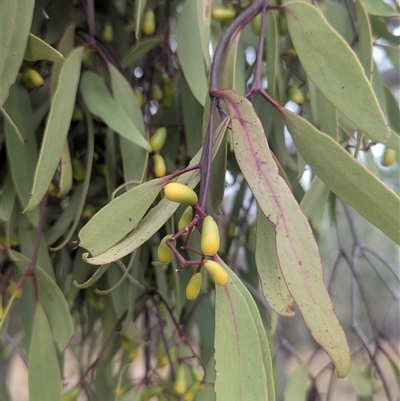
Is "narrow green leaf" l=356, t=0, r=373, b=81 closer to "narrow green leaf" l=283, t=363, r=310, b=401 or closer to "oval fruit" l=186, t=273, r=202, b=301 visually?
"oval fruit" l=186, t=273, r=202, b=301

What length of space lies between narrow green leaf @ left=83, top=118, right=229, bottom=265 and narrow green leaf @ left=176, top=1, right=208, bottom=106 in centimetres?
17

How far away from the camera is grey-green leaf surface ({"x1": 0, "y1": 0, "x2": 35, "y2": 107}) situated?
0.36m

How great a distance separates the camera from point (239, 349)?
27 cm

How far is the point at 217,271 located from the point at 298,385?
414 millimetres

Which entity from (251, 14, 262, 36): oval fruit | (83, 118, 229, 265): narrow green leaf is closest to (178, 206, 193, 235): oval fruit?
(83, 118, 229, 265): narrow green leaf

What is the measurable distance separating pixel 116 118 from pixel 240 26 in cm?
15

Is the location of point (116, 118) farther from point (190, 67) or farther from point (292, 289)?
point (292, 289)

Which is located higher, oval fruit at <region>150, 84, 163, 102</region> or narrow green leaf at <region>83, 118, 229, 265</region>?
oval fruit at <region>150, 84, 163, 102</region>

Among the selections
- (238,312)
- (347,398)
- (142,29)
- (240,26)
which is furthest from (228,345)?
(347,398)

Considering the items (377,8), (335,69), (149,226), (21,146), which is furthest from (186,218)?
(377,8)

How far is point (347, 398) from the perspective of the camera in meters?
2.79

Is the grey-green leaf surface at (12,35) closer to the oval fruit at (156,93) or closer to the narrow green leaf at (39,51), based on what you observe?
the narrow green leaf at (39,51)

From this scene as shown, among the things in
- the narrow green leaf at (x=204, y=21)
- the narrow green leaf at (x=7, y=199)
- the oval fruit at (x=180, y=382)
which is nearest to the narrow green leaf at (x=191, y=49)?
the narrow green leaf at (x=204, y=21)

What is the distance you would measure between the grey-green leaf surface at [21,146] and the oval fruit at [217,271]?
27cm
